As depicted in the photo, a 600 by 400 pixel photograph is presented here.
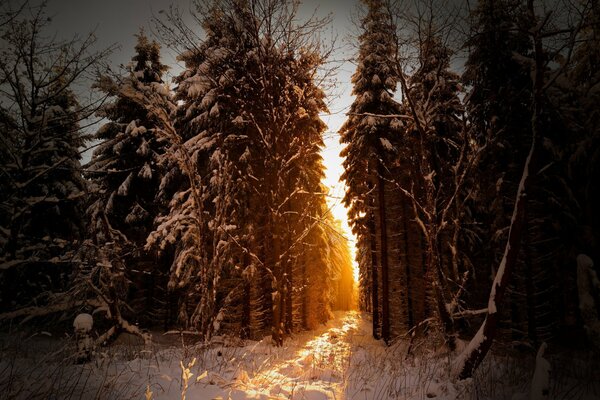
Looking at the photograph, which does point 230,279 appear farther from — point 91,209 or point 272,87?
point 272,87

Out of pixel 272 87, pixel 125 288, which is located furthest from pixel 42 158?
pixel 272 87

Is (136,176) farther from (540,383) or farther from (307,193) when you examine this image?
(540,383)

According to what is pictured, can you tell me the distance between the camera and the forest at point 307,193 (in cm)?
600

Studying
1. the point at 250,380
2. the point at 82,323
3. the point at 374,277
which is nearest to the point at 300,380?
the point at 250,380

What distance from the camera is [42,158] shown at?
51.0 ft

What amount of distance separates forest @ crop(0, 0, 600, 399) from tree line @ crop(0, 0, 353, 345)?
9 cm

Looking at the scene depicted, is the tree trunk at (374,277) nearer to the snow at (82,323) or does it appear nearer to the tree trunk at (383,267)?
the tree trunk at (383,267)

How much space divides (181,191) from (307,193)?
717 centimetres

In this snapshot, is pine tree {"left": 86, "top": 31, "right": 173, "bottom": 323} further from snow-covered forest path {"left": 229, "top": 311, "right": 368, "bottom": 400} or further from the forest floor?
snow-covered forest path {"left": 229, "top": 311, "right": 368, "bottom": 400}

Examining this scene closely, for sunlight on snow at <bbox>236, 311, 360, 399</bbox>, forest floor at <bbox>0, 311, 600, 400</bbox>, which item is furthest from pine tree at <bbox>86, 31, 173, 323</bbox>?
sunlight on snow at <bbox>236, 311, 360, 399</bbox>

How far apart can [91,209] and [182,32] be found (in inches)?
444

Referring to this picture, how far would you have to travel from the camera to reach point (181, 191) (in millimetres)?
14086

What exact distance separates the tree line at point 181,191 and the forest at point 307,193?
3.4 inches

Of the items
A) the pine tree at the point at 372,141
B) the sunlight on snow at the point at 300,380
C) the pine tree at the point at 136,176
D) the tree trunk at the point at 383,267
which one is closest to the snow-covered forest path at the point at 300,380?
the sunlight on snow at the point at 300,380
